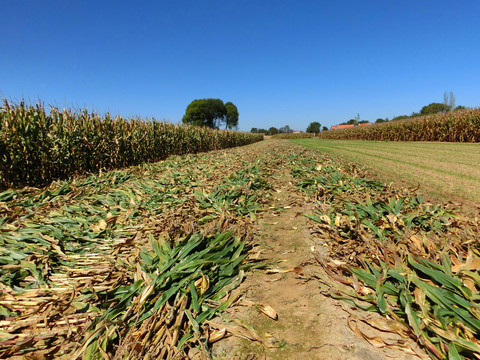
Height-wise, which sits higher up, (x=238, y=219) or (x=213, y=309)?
(x=238, y=219)

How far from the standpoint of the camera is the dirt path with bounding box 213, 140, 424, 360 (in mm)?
1104

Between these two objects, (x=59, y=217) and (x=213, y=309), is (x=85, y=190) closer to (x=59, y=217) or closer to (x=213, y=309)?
(x=59, y=217)

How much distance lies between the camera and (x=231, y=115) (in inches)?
2985

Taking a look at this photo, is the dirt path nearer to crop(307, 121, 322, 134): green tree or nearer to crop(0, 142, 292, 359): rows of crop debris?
crop(0, 142, 292, 359): rows of crop debris

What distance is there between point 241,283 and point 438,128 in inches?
904

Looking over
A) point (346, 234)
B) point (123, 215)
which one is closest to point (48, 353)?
point (123, 215)

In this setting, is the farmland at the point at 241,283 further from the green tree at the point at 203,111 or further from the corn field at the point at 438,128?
the green tree at the point at 203,111

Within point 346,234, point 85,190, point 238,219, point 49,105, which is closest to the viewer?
point 346,234

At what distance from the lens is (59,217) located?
2.71 meters

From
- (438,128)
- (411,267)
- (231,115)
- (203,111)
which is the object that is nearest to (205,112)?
(203,111)

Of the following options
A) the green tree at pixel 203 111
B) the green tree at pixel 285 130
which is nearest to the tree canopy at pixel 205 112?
the green tree at pixel 203 111

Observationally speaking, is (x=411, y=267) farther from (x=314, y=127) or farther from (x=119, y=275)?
(x=314, y=127)

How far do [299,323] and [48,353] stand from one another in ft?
4.65

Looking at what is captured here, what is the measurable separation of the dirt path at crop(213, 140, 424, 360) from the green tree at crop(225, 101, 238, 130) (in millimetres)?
74435
